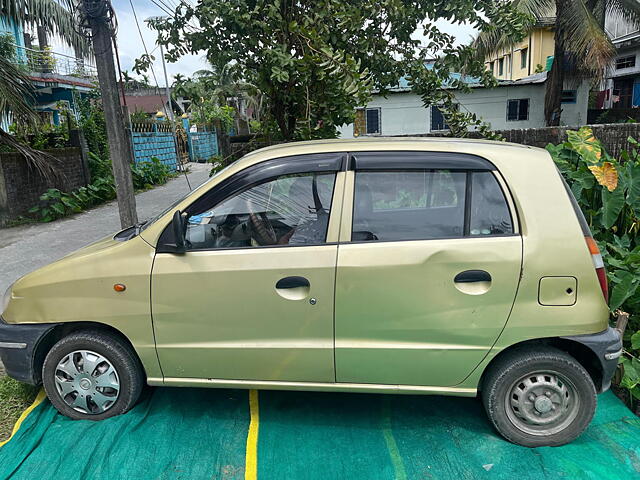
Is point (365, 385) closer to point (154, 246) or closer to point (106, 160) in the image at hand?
point (154, 246)

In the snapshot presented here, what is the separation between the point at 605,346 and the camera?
2.90m

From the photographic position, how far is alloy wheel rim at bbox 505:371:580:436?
9.82 ft

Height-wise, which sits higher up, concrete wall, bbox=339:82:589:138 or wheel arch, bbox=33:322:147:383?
concrete wall, bbox=339:82:589:138

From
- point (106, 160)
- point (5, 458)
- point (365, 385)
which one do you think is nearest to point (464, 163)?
point (365, 385)

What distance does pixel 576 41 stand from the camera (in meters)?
16.2

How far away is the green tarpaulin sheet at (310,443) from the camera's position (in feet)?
9.52

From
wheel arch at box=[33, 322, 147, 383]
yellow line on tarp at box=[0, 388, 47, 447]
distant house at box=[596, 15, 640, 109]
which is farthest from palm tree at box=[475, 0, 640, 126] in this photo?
yellow line on tarp at box=[0, 388, 47, 447]

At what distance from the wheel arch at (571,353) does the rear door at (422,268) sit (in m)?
0.16

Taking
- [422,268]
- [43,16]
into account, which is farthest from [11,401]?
[43,16]

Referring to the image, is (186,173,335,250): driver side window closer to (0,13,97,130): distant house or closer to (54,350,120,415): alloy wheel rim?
(54,350,120,415): alloy wheel rim

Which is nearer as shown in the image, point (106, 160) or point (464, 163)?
point (464, 163)

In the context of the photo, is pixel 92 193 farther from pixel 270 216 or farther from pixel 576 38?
pixel 576 38

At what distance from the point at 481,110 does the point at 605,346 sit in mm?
19508

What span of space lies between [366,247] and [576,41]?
55.2 feet
